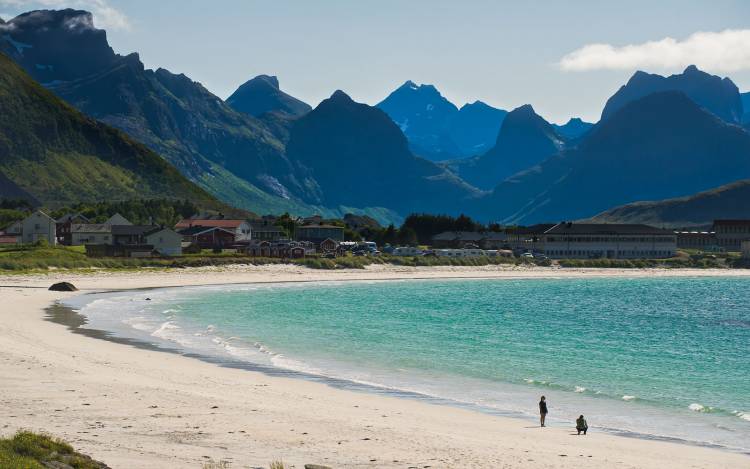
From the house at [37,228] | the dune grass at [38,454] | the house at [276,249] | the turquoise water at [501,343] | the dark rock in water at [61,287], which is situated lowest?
the turquoise water at [501,343]

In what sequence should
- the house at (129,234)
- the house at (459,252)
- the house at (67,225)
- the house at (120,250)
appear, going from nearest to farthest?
the house at (120,250) < the house at (129,234) < the house at (67,225) < the house at (459,252)

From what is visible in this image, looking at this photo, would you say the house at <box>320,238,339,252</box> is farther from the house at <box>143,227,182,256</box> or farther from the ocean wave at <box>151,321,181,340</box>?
the ocean wave at <box>151,321,181,340</box>

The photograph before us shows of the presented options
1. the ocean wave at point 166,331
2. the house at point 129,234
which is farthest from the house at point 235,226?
the ocean wave at point 166,331

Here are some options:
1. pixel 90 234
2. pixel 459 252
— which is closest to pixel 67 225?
pixel 90 234

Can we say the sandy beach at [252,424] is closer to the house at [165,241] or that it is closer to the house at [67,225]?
the house at [165,241]

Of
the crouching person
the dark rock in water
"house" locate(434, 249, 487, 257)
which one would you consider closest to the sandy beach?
the crouching person

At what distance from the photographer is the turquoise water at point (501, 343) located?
35.4 m

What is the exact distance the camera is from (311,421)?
28219mm

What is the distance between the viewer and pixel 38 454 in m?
19.5

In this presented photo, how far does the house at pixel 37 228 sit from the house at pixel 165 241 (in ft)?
83.1

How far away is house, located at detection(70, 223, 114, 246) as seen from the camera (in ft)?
512

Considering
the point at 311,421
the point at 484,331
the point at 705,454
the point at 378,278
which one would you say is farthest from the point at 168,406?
the point at 378,278

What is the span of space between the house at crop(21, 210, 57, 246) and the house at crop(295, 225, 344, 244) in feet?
167

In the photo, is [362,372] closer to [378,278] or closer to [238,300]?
[238,300]
